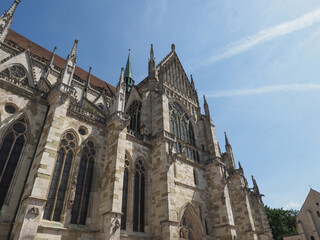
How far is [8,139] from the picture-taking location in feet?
36.0

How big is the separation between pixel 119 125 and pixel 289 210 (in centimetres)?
4247

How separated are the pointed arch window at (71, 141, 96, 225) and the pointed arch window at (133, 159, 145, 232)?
10.7ft

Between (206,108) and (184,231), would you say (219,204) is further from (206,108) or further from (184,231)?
(206,108)

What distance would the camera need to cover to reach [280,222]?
124 ft

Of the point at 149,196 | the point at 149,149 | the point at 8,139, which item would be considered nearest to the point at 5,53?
the point at 8,139

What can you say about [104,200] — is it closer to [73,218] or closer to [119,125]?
[73,218]

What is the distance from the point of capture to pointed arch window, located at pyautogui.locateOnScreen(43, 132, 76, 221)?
1076 cm

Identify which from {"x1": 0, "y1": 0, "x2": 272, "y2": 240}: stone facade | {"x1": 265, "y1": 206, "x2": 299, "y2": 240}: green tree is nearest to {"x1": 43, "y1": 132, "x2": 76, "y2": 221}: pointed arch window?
{"x1": 0, "y1": 0, "x2": 272, "y2": 240}: stone facade

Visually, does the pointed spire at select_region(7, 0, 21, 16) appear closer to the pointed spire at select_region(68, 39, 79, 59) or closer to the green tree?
the pointed spire at select_region(68, 39, 79, 59)

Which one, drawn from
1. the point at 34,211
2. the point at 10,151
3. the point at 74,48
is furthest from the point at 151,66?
the point at 34,211

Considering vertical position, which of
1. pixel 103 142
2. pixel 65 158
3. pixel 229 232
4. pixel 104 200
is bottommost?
pixel 229 232

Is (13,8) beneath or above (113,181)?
above

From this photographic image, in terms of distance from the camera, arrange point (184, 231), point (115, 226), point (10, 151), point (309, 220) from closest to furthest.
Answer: point (10, 151), point (115, 226), point (184, 231), point (309, 220)

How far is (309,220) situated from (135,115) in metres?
30.5
